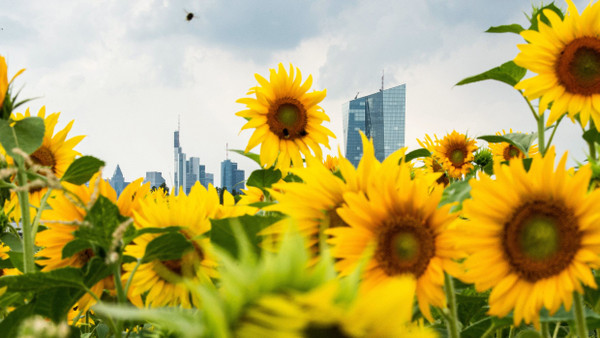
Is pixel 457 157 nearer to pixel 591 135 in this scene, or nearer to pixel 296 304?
pixel 591 135

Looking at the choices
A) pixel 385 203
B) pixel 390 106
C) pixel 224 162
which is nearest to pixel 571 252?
pixel 385 203

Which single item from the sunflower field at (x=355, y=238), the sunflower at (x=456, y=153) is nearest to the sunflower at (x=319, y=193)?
the sunflower field at (x=355, y=238)

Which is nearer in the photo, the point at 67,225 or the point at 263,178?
the point at 67,225

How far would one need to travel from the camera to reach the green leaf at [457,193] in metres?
0.98

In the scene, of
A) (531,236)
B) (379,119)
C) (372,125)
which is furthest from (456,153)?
(379,119)

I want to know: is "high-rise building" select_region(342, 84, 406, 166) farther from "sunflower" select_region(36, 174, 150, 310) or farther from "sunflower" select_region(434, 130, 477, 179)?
"sunflower" select_region(36, 174, 150, 310)

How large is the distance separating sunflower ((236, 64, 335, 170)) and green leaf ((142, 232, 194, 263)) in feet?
4.17

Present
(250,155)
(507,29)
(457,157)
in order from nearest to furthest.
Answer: (507,29)
(250,155)
(457,157)

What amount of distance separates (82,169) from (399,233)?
0.69 m

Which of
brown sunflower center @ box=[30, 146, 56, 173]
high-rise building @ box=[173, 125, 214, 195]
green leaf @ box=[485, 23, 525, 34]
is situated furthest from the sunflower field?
high-rise building @ box=[173, 125, 214, 195]

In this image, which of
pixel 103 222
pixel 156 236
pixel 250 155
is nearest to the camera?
pixel 103 222

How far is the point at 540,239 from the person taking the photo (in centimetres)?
96

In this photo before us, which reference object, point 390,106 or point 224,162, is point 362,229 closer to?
point 390,106

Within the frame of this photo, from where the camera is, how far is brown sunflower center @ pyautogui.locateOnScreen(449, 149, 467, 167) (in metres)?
4.69
